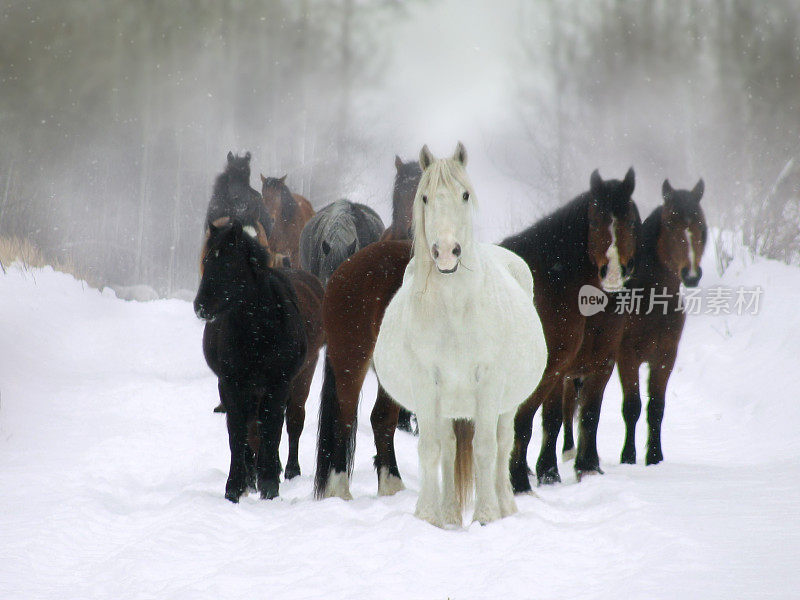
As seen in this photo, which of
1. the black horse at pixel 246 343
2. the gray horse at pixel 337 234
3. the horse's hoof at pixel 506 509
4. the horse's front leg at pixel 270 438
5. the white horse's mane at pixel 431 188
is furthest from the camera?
the gray horse at pixel 337 234

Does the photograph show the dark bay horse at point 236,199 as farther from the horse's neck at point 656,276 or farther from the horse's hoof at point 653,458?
the horse's hoof at point 653,458

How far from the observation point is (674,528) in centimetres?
389

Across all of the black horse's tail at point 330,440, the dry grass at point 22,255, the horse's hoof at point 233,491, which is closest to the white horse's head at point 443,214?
the black horse's tail at point 330,440

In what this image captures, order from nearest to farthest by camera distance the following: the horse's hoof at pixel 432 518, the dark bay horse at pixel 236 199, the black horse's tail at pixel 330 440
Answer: the horse's hoof at pixel 432 518 → the black horse's tail at pixel 330 440 → the dark bay horse at pixel 236 199

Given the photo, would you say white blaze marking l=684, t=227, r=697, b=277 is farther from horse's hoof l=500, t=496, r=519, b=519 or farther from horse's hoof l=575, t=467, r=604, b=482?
horse's hoof l=500, t=496, r=519, b=519

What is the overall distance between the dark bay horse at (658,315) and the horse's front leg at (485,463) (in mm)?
2920

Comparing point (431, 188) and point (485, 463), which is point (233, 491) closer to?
point (485, 463)

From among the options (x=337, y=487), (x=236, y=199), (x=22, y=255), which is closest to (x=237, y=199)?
(x=236, y=199)

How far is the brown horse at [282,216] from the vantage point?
36.7 feet

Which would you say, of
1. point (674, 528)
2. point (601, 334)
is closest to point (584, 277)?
point (601, 334)

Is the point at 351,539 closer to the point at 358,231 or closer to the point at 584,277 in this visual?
the point at 584,277

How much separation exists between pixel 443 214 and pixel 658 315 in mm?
3625

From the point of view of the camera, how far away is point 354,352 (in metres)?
5.45

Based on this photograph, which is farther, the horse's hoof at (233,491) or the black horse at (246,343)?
the black horse at (246,343)
